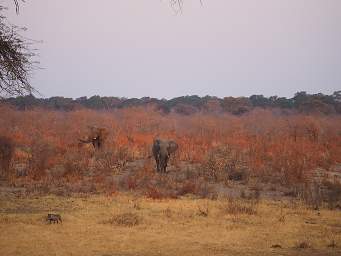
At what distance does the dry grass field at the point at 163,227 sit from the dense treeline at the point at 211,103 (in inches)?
1516

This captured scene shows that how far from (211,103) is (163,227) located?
5101cm

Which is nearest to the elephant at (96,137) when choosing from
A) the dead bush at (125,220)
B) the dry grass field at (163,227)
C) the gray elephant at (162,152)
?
the gray elephant at (162,152)

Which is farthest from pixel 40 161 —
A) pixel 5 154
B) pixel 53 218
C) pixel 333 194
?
pixel 333 194

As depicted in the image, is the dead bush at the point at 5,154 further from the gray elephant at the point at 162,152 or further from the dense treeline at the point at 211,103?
the dense treeline at the point at 211,103

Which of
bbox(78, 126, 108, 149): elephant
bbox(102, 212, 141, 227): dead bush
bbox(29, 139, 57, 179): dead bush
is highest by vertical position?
bbox(78, 126, 108, 149): elephant

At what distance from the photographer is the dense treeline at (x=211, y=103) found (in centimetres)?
5225

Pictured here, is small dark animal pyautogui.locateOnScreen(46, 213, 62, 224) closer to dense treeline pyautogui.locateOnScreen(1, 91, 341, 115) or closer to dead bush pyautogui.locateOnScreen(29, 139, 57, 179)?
dead bush pyautogui.locateOnScreen(29, 139, 57, 179)

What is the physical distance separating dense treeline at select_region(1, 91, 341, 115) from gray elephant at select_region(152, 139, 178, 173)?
31665 mm

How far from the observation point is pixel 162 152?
57.5 feet

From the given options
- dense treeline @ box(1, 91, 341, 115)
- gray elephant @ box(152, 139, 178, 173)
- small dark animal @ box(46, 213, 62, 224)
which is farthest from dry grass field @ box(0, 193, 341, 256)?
dense treeline @ box(1, 91, 341, 115)

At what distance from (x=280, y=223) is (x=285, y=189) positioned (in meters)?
4.68

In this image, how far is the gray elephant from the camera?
1727cm

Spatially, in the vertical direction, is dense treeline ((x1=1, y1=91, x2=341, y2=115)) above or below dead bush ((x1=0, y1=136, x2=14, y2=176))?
above

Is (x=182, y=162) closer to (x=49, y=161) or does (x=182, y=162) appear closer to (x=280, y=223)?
(x=49, y=161)
